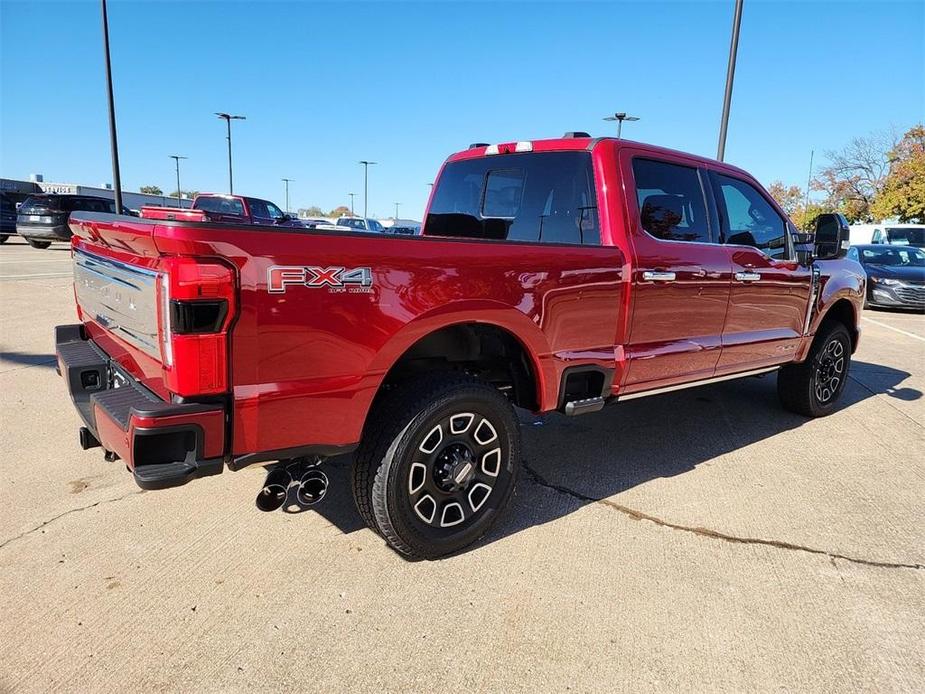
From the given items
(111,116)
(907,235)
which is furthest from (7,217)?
(907,235)

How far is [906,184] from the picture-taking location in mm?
37500

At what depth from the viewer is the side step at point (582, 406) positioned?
3.33 m

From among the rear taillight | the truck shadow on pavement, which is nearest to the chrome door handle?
the truck shadow on pavement

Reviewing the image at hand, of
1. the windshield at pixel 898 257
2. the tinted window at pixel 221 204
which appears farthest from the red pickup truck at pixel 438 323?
the windshield at pixel 898 257

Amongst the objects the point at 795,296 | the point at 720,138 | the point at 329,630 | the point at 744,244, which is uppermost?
the point at 720,138

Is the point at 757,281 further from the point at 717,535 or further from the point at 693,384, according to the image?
the point at 717,535

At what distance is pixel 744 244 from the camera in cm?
431

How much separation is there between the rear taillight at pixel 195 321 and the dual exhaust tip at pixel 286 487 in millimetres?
598

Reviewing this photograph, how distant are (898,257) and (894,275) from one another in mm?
1090

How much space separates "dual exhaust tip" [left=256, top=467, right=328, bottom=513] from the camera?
104 inches

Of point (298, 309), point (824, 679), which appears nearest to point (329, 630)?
point (298, 309)

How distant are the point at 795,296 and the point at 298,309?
4014mm

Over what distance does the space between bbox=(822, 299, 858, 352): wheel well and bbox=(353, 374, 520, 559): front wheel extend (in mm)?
3800

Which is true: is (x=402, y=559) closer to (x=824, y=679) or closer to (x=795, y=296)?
(x=824, y=679)
